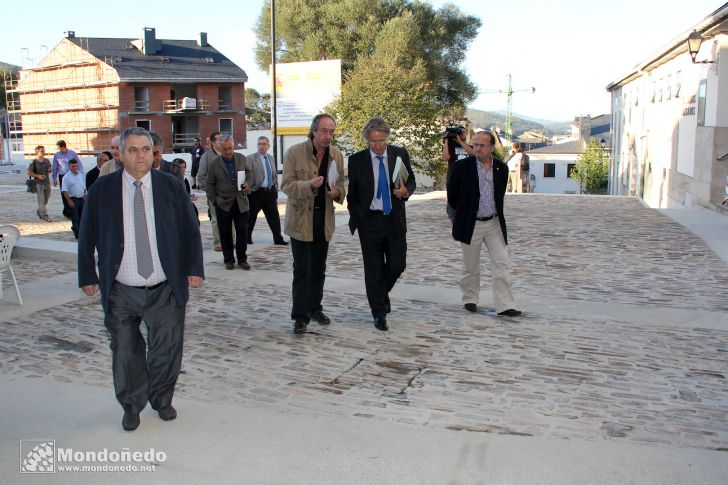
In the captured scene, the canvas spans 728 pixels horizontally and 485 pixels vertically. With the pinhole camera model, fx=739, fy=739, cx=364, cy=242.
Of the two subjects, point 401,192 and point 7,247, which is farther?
point 7,247

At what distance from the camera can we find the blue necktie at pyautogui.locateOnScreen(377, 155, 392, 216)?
648 cm

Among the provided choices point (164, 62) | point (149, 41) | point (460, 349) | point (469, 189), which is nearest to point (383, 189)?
point (469, 189)

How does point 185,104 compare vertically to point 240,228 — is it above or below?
above

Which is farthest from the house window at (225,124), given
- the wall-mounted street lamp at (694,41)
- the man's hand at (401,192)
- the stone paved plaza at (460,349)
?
the man's hand at (401,192)

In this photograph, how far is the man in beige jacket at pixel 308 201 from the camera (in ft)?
21.0

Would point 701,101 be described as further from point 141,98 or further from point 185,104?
point 141,98

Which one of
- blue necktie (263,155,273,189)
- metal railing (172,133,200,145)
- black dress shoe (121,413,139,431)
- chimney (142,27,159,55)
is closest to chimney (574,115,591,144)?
metal railing (172,133,200,145)

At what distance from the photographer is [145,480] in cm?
378

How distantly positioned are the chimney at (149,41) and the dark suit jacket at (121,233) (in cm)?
6186

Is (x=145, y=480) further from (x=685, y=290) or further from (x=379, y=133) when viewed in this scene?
(x=685, y=290)

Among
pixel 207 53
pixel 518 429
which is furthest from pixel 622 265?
pixel 207 53

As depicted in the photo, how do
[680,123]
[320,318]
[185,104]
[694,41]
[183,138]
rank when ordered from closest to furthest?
[320,318], [694,41], [680,123], [185,104], [183,138]

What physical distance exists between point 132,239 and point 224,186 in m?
5.52

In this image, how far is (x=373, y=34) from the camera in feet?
153
